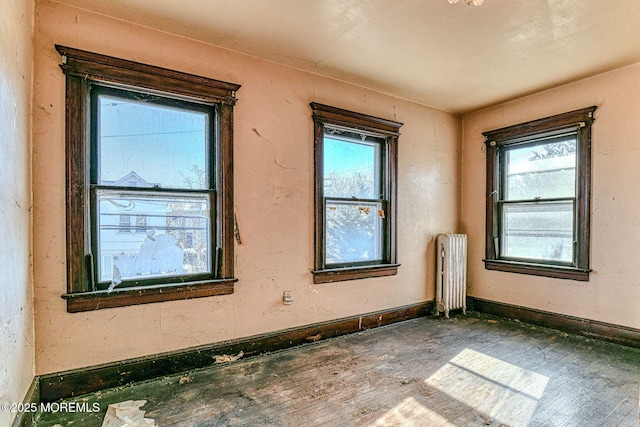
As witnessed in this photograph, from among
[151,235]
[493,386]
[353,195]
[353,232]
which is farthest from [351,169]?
[493,386]

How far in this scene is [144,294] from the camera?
2.45 m

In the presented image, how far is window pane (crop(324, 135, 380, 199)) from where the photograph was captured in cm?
348

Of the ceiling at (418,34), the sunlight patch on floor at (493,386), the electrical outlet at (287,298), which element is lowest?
the sunlight patch on floor at (493,386)

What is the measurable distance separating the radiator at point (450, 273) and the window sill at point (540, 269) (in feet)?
1.26

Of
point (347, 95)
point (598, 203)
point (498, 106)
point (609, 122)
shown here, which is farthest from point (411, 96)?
point (598, 203)

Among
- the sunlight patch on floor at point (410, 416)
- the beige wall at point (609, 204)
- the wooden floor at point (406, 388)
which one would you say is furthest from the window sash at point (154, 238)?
the beige wall at point (609, 204)

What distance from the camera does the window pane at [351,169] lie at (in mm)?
3477

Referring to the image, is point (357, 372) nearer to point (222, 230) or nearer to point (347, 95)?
point (222, 230)

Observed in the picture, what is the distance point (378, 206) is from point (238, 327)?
2.04m

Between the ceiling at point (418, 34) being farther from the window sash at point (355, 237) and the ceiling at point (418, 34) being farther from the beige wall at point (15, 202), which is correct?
the window sash at point (355, 237)

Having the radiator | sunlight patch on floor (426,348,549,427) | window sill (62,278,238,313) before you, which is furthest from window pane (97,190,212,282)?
the radiator

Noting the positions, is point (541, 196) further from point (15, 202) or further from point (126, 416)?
point (15, 202)

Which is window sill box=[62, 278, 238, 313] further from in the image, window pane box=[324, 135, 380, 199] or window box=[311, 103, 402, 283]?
window pane box=[324, 135, 380, 199]

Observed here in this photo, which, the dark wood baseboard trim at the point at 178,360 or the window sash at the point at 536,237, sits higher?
the window sash at the point at 536,237
